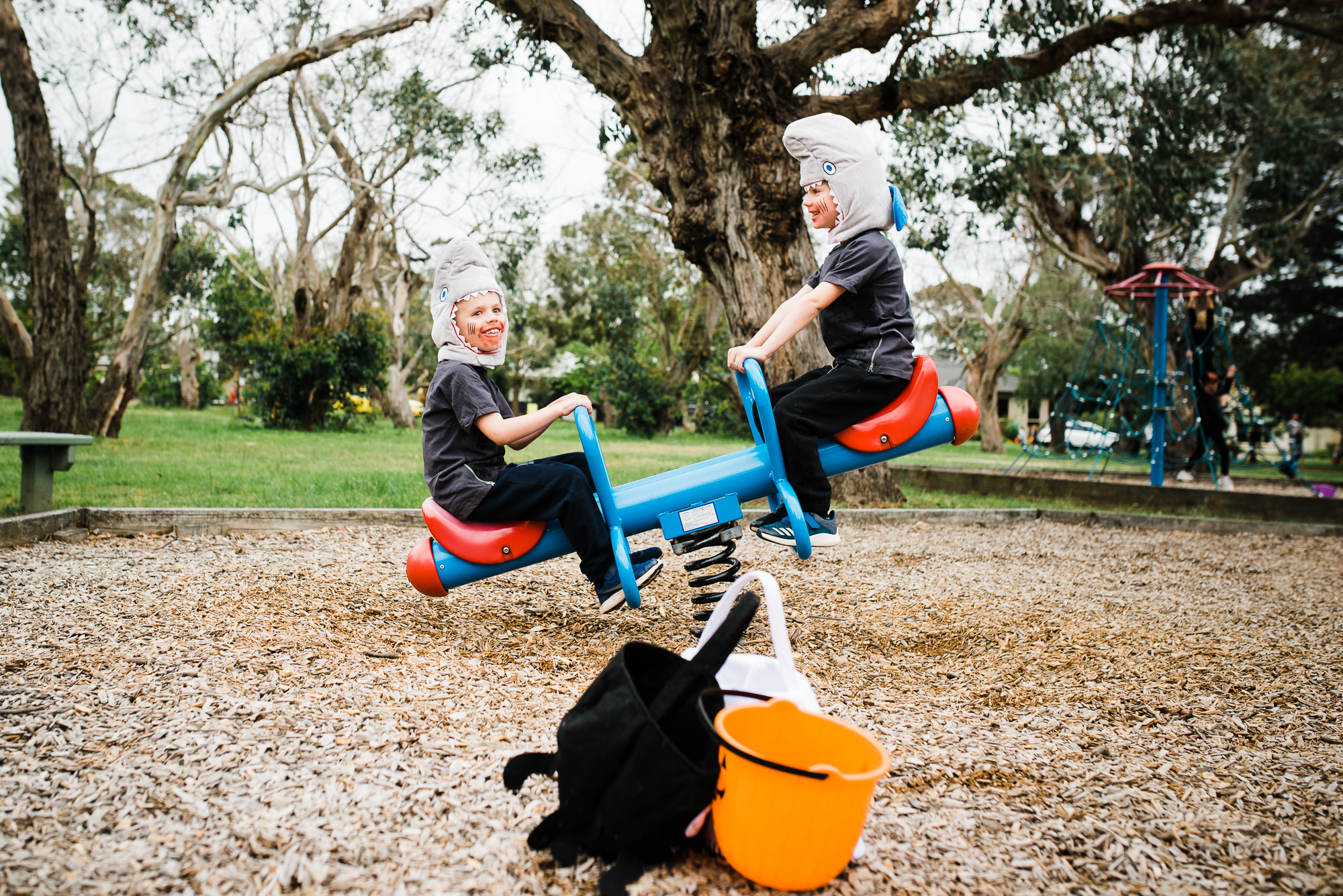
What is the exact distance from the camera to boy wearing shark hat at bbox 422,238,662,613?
10.2 ft

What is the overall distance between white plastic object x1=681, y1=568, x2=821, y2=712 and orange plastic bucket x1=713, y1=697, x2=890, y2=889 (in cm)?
23

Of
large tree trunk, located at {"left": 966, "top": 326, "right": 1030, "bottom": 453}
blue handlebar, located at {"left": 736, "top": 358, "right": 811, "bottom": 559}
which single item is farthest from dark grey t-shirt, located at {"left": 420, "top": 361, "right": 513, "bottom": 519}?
large tree trunk, located at {"left": 966, "top": 326, "right": 1030, "bottom": 453}

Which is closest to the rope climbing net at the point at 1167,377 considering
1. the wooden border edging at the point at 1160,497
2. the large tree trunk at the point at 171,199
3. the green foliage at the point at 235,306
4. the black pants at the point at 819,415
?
the wooden border edging at the point at 1160,497

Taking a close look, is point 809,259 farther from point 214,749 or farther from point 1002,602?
point 214,749

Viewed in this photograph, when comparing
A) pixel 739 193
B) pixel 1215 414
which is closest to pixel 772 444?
pixel 739 193

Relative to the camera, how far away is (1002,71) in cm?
798

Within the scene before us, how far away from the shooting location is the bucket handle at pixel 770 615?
204 cm

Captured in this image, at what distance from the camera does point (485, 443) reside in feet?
10.8

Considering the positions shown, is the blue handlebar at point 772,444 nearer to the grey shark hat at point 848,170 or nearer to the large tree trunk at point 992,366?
the grey shark hat at point 848,170

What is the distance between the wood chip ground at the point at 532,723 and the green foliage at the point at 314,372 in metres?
14.5

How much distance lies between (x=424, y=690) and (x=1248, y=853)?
2310 mm

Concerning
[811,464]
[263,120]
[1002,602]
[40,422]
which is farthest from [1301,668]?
[263,120]

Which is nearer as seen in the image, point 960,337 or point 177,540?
point 177,540

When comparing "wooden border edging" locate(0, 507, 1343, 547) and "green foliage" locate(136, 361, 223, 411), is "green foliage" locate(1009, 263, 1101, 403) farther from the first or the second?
"green foliage" locate(136, 361, 223, 411)
